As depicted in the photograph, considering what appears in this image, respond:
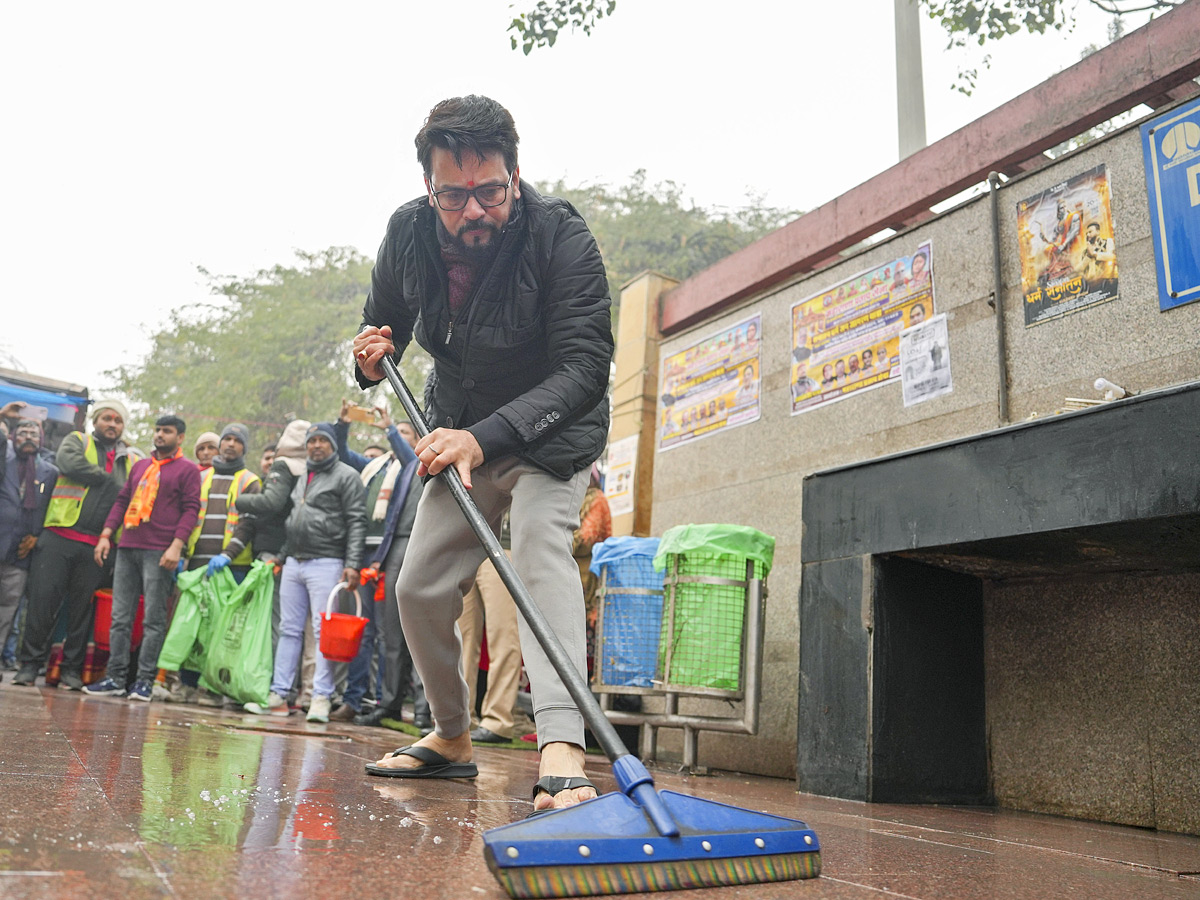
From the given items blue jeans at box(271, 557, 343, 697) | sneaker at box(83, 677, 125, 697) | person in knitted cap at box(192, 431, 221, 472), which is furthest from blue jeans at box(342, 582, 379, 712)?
person in knitted cap at box(192, 431, 221, 472)

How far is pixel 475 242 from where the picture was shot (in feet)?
8.78

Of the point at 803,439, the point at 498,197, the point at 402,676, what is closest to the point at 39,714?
the point at 402,676

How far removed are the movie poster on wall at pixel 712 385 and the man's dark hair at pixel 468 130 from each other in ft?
11.4

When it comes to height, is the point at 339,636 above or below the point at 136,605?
below

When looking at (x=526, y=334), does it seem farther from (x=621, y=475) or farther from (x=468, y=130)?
(x=621, y=475)

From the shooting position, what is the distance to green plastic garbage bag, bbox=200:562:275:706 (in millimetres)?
6973

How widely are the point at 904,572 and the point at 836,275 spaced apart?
89.3 inches

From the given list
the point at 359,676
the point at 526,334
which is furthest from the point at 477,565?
the point at 359,676

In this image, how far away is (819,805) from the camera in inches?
129

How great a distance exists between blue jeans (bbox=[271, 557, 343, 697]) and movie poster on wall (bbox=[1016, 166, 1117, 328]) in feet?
16.2

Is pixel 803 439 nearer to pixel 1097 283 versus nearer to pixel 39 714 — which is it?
pixel 1097 283

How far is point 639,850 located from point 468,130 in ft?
5.88

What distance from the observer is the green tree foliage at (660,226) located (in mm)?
22844

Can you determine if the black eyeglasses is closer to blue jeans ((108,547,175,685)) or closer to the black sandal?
the black sandal
